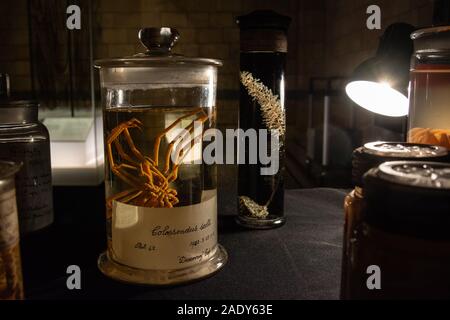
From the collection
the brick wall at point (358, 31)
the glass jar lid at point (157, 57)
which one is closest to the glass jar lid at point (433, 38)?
the glass jar lid at point (157, 57)

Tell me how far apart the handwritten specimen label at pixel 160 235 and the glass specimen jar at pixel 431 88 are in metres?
0.31

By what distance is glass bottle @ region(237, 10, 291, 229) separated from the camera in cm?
65

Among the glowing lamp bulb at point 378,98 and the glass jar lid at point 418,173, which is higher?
the glowing lamp bulb at point 378,98

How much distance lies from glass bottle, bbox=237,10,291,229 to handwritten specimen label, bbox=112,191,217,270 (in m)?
0.18

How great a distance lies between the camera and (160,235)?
47 cm

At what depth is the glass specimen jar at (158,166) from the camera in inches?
18.6

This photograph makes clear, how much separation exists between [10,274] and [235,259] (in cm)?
25

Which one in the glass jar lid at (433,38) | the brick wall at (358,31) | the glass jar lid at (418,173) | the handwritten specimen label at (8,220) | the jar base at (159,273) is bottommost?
the jar base at (159,273)

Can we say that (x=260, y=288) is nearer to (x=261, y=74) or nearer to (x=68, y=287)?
(x=68, y=287)

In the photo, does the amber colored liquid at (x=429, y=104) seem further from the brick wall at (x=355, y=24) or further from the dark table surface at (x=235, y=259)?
the brick wall at (x=355, y=24)

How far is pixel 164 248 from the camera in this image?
471mm

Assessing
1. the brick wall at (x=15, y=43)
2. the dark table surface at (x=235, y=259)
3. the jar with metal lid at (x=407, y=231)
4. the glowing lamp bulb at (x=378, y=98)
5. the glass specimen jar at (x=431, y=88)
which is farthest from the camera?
the brick wall at (x=15, y=43)

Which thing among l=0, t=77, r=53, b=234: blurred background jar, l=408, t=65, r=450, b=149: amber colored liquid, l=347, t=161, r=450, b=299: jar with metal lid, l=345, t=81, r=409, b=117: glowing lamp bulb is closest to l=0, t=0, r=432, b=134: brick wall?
l=345, t=81, r=409, b=117: glowing lamp bulb

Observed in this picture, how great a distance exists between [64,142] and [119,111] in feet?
2.13
